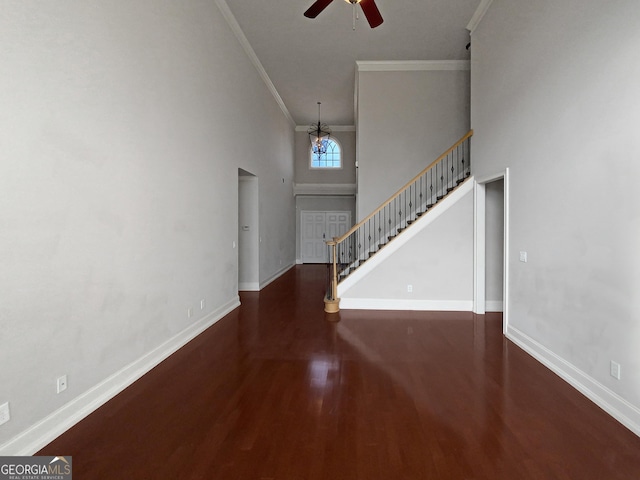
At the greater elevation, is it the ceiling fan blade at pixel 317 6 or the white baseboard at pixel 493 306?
the ceiling fan blade at pixel 317 6

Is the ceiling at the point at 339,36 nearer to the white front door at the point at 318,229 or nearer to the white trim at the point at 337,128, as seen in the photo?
the white trim at the point at 337,128

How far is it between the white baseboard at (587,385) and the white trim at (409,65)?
18.1ft

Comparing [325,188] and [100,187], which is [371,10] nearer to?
[100,187]

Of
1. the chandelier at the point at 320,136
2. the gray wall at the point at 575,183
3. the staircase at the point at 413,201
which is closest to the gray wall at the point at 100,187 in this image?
the staircase at the point at 413,201

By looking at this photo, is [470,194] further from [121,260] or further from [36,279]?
[36,279]

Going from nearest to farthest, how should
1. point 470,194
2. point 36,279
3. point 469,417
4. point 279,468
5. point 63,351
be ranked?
1. point 279,468
2. point 36,279
3. point 63,351
4. point 469,417
5. point 470,194

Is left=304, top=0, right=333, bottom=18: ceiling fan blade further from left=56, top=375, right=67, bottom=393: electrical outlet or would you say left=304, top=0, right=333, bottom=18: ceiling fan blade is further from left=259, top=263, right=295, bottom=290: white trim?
left=259, top=263, right=295, bottom=290: white trim

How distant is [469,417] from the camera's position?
2.42 m

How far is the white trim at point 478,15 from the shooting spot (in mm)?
4880

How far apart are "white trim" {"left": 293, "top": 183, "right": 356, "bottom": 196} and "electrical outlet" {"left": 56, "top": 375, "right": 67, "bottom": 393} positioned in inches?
381

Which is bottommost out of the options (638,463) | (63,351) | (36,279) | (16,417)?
(638,463)

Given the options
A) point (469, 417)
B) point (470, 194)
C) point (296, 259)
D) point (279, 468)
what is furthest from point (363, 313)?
point (296, 259)

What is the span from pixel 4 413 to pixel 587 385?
164 inches

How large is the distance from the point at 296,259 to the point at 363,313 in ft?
22.9
